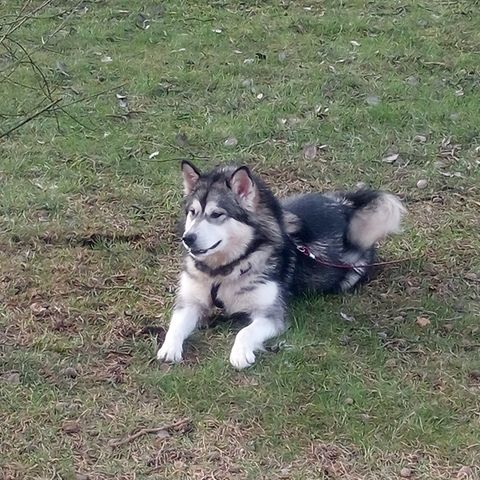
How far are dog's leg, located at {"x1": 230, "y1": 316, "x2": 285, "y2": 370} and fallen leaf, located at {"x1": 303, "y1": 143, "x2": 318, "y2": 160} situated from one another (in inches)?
94.8

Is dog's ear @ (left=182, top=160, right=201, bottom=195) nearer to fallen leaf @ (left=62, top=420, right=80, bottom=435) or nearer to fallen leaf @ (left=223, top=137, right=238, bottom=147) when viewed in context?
fallen leaf @ (left=62, top=420, right=80, bottom=435)

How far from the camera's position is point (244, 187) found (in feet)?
16.3

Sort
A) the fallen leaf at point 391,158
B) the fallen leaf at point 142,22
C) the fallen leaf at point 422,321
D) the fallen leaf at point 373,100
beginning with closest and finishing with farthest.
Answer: the fallen leaf at point 422,321 → the fallen leaf at point 391,158 → the fallen leaf at point 373,100 → the fallen leaf at point 142,22

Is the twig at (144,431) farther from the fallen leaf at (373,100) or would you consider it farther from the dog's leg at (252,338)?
the fallen leaf at (373,100)

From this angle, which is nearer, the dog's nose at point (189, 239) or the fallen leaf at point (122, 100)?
the dog's nose at point (189, 239)

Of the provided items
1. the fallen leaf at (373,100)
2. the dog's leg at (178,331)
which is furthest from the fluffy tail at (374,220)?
the fallen leaf at (373,100)

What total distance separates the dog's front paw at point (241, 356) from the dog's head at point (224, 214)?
1.74 ft

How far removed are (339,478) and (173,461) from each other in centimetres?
69

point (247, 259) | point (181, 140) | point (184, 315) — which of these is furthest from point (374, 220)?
point (181, 140)

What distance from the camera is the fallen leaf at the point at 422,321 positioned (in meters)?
5.02

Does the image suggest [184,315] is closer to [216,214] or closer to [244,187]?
[216,214]

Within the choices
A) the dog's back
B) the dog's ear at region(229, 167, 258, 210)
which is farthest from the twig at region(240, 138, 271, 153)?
the dog's ear at region(229, 167, 258, 210)

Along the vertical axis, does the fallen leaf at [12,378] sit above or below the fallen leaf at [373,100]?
above

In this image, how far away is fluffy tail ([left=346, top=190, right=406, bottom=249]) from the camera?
18.0ft
